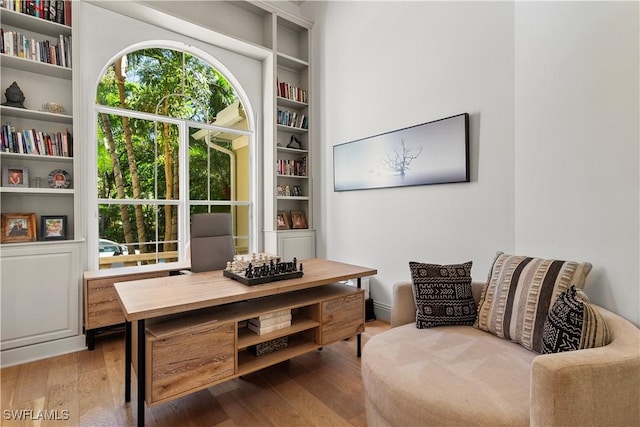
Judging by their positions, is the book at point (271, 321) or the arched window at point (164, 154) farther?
the arched window at point (164, 154)

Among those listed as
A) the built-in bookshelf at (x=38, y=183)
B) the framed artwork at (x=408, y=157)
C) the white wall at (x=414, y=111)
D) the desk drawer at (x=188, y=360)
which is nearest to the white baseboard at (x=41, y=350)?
the built-in bookshelf at (x=38, y=183)

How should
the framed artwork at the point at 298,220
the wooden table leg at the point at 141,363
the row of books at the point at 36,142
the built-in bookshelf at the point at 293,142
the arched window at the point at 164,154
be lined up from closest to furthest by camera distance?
the wooden table leg at the point at 141,363
the row of books at the point at 36,142
the arched window at the point at 164,154
the built-in bookshelf at the point at 293,142
the framed artwork at the point at 298,220

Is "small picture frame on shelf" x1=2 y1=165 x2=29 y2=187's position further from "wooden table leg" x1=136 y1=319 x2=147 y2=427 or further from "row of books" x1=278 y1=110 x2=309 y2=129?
"row of books" x1=278 y1=110 x2=309 y2=129

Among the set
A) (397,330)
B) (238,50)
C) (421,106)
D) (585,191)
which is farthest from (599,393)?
(238,50)

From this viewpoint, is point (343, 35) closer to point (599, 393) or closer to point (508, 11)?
point (508, 11)

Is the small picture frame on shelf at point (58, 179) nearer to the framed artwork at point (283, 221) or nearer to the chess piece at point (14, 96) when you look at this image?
the chess piece at point (14, 96)

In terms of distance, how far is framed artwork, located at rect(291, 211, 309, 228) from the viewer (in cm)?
416

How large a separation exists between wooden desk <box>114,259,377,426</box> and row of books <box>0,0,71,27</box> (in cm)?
233

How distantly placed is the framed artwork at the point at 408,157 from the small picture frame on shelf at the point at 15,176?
2.81 meters

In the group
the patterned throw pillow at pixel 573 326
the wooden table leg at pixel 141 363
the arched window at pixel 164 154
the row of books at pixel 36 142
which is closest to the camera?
the patterned throw pillow at pixel 573 326

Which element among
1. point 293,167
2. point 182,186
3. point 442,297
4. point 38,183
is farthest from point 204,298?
point 293,167

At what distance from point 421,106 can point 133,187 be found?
292 centimetres

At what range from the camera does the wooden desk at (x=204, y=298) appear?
4.80ft

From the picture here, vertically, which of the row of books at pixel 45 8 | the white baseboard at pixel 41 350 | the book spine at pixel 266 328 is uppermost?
the row of books at pixel 45 8
